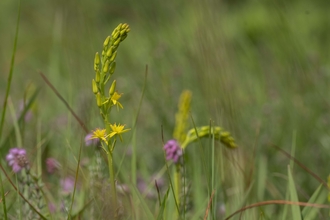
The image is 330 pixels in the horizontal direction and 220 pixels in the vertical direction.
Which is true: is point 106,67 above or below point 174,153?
above

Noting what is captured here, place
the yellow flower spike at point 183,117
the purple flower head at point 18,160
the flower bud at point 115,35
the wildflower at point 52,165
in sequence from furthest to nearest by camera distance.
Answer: the wildflower at point 52,165
the yellow flower spike at point 183,117
the purple flower head at point 18,160
the flower bud at point 115,35

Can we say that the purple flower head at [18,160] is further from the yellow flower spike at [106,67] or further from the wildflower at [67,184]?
the yellow flower spike at [106,67]

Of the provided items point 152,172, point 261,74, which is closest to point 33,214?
point 152,172

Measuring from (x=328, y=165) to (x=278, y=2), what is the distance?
59 centimetres

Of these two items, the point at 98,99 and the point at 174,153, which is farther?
the point at 174,153

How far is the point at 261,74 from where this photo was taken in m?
2.60

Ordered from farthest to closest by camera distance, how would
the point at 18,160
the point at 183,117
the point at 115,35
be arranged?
1. the point at 183,117
2. the point at 18,160
3. the point at 115,35

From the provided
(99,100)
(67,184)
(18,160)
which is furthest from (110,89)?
(67,184)

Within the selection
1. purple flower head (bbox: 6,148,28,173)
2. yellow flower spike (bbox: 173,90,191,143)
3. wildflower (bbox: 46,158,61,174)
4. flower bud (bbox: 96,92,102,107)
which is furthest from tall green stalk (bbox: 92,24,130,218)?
wildflower (bbox: 46,158,61,174)

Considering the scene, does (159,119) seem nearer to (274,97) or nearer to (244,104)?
(244,104)

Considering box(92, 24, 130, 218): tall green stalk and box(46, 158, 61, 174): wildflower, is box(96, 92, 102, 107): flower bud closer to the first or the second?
box(92, 24, 130, 218): tall green stalk

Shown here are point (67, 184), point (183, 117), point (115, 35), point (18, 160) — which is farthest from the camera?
point (67, 184)

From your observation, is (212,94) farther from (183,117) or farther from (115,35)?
(115,35)

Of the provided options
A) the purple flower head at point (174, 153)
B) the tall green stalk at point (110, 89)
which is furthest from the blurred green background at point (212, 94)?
the tall green stalk at point (110, 89)
